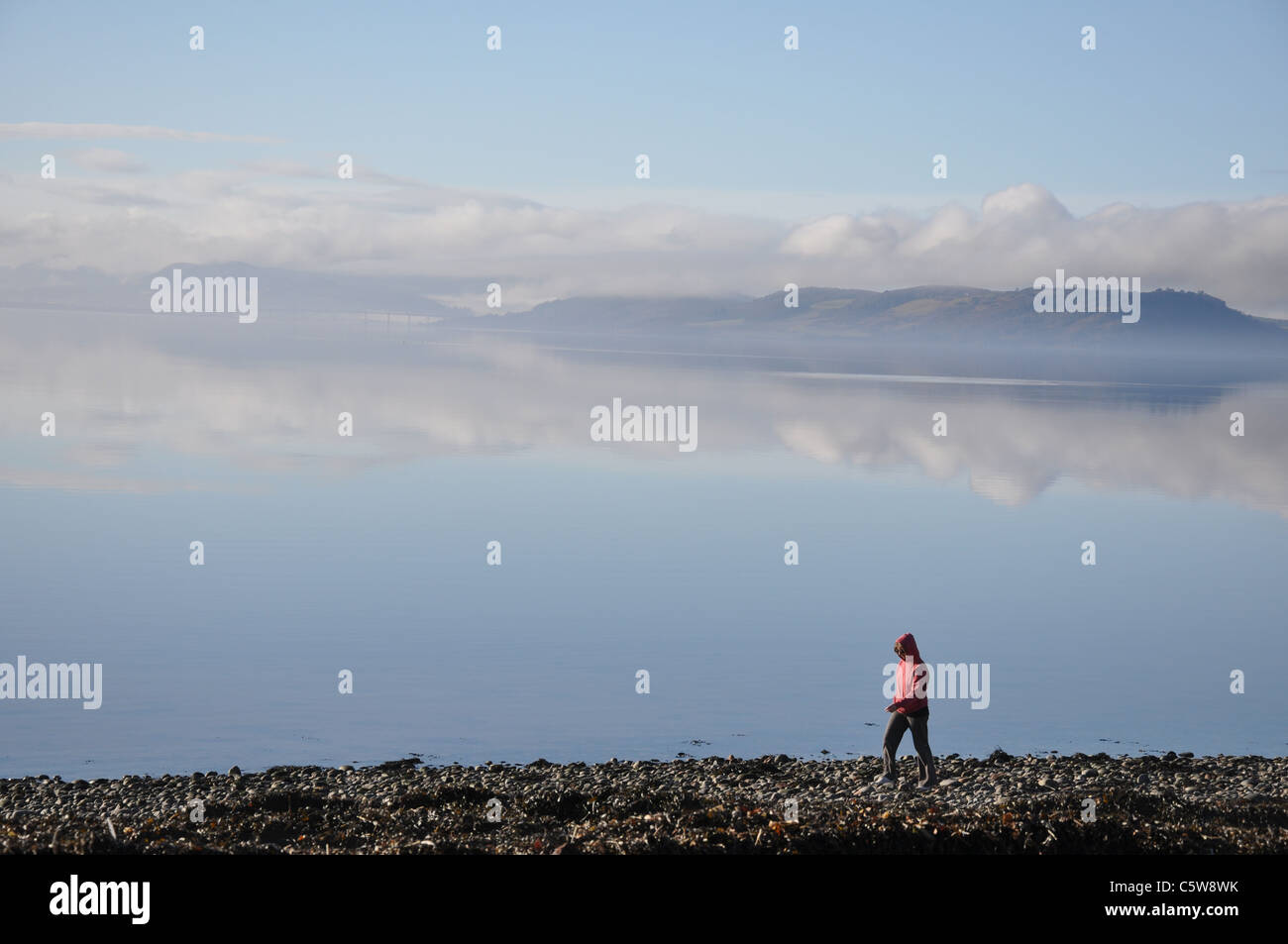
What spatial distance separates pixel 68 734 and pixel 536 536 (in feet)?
59.3

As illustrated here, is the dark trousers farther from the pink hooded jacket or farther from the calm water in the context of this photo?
the calm water

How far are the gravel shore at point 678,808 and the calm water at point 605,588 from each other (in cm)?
177

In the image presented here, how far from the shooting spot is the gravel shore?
1250 centimetres

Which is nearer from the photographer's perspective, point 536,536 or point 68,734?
point 68,734

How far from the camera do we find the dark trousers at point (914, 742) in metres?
14.9

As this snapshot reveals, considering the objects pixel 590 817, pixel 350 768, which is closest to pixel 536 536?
pixel 350 768

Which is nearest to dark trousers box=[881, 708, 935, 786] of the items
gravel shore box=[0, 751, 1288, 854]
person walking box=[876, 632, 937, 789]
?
person walking box=[876, 632, 937, 789]

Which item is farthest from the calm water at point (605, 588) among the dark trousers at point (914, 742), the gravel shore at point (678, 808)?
the dark trousers at point (914, 742)

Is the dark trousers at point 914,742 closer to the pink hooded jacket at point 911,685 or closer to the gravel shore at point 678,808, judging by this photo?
the pink hooded jacket at point 911,685

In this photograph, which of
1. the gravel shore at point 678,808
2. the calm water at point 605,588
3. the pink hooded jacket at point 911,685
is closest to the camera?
the gravel shore at point 678,808

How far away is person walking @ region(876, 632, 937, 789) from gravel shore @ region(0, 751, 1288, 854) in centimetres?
23
